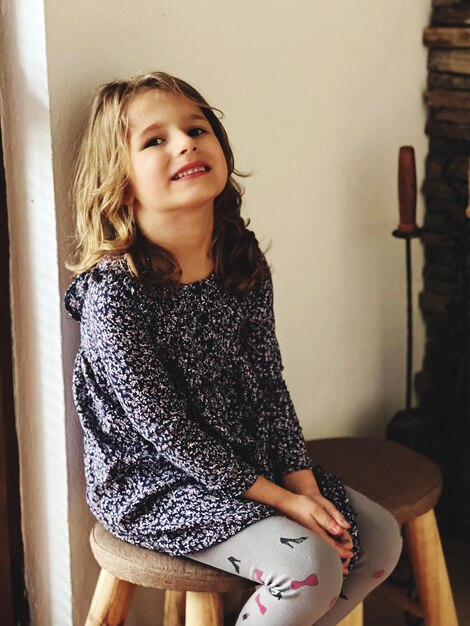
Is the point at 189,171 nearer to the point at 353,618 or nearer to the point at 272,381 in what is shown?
the point at 272,381

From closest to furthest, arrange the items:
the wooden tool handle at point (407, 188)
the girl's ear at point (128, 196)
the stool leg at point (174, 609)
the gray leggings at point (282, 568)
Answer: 1. the gray leggings at point (282, 568)
2. the girl's ear at point (128, 196)
3. the stool leg at point (174, 609)
4. the wooden tool handle at point (407, 188)

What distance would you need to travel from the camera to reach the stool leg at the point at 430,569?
1.77 meters

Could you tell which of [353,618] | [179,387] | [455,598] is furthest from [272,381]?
[455,598]

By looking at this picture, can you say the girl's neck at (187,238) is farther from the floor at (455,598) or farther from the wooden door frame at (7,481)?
the floor at (455,598)

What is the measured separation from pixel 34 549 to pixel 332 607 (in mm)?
527

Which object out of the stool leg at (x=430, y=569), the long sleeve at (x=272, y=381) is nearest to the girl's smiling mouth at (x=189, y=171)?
the long sleeve at (x=272, y=381)

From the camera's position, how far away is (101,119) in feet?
4.95

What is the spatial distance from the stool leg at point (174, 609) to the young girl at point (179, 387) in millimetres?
309

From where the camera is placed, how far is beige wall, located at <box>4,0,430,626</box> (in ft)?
5.14

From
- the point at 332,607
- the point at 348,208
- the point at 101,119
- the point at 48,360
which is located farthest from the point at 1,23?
the point at 332,607

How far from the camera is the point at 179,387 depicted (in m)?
1.57

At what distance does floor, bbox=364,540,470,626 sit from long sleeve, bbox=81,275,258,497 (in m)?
0.72

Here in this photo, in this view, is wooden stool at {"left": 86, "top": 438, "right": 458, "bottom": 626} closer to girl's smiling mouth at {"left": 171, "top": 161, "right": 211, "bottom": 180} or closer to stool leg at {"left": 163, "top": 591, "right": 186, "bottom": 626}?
stool leg at {"left": 163, "top": 591, "right": 186, "bottom": 626}

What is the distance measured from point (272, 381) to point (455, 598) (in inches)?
29.7
